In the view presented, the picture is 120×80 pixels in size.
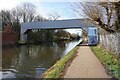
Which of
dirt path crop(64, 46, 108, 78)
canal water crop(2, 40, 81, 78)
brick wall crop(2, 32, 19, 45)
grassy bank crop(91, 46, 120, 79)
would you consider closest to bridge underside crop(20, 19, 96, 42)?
brick wall crop(2, 32, 19, 45)

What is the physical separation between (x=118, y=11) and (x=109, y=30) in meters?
3.54

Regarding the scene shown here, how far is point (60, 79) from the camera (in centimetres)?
857

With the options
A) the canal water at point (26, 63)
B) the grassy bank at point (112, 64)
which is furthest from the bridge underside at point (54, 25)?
the grassy bank at point (112, 64)

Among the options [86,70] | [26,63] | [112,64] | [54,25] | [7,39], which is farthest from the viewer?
[54,25]

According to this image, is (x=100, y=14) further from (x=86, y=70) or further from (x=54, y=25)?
(x=54, y=25)

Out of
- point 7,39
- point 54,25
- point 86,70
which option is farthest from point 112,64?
point 54,25

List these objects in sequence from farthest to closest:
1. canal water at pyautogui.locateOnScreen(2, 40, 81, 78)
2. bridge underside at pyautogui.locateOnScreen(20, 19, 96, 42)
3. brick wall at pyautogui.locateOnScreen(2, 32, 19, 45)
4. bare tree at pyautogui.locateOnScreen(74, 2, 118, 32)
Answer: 1. bridge underside at pyautogui.locateOnScreen(20, 19, 96, 42)
2. brick wall at pyautogui.locateOnScreen(2, 32, 19, 45)
3. bare tree at pyautogui.locateOnScreen(74, 2, 118, 32)
4. canal water at pyautogui.locateOnScreen(2, 40, 81, 78)

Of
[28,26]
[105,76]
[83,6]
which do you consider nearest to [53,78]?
[105,76]

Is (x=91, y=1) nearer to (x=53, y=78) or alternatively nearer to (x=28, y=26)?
(x=53, y=78)

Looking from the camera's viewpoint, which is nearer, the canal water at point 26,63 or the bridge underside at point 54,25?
the canal water at point 26,63

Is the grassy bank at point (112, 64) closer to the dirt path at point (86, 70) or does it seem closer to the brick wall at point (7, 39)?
the dirt path at point (86, 70)

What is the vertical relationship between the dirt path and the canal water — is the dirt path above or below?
above

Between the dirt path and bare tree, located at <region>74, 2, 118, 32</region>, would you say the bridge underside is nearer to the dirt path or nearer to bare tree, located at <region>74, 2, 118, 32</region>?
bare tree, located at <region>74, 2, 118, 32</region>

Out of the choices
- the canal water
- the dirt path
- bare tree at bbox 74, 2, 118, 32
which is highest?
bare tree at bbox 74, 2, 118, 32
